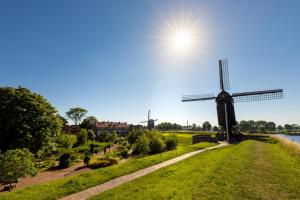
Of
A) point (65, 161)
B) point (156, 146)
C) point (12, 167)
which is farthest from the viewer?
point (156, 146)

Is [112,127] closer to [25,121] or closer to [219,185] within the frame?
[25,121]

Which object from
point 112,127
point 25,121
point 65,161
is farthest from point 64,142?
point 112,127

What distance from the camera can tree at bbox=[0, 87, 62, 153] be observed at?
68.6 ft

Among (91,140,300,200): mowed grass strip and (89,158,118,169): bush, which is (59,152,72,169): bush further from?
(91,140,300,200): mowed grass strip

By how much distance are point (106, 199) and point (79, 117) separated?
9406cm

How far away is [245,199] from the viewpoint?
8.29 meters

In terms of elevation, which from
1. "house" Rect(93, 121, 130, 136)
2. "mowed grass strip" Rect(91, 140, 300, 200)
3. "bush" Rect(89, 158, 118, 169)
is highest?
"house" Rect(93, 121, 130, 136)

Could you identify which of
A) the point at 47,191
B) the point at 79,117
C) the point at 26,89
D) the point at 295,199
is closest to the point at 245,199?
the point at 295,199

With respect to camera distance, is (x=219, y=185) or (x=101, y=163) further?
(x=101, y=163)

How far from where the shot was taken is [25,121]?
2184 cm

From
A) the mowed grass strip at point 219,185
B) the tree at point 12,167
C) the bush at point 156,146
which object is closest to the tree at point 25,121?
the tree at point 12,167

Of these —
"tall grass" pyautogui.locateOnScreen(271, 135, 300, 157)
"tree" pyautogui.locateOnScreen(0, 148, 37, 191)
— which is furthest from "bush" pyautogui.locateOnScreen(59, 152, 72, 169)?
Answer: "tall grass" pyautogui.locateOnScreen(271, 135, 300, 157)

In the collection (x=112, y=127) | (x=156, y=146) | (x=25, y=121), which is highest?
(x=25, y=121)

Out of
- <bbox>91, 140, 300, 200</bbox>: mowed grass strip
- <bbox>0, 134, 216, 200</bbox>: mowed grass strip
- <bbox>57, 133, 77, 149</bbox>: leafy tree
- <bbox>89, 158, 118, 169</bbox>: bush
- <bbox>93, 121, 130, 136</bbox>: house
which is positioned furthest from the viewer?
<bbox>93, 121, 130, 136</bbox>: house
